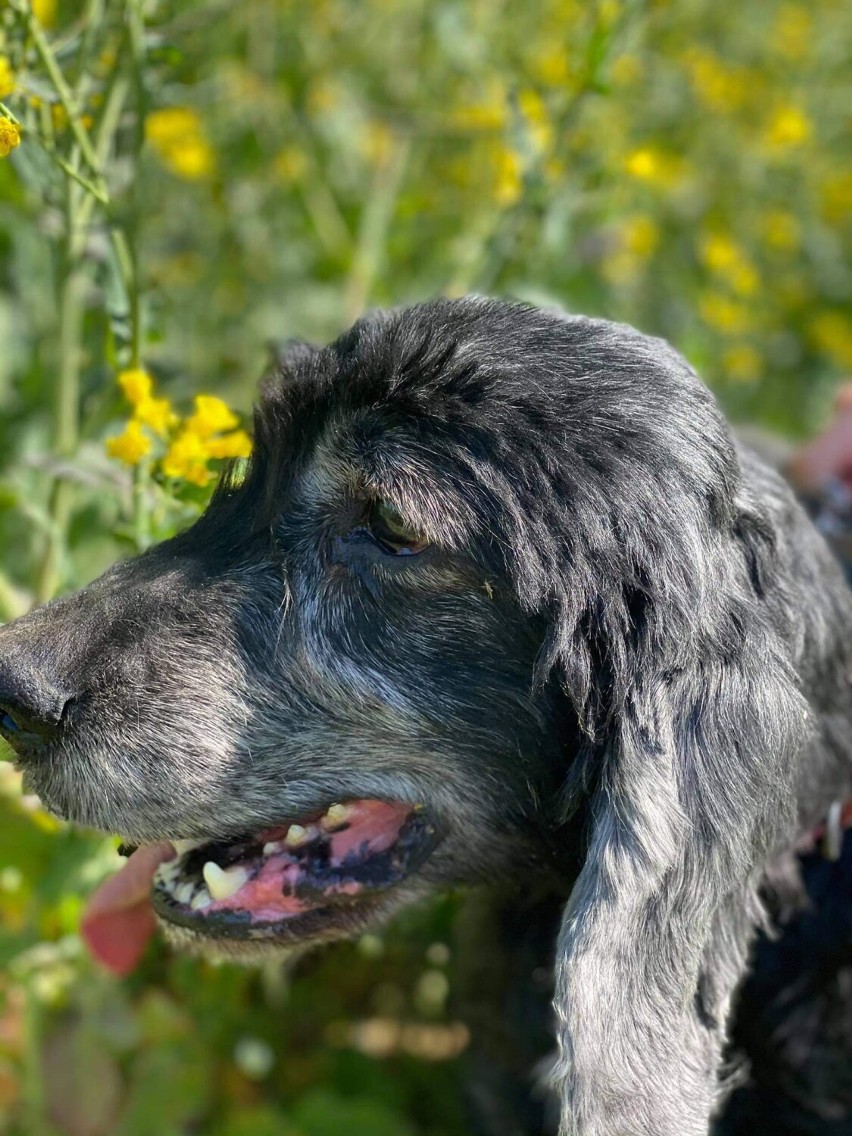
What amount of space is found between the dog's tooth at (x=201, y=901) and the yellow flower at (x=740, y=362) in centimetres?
353

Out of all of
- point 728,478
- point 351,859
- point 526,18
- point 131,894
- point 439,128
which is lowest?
point 131,894

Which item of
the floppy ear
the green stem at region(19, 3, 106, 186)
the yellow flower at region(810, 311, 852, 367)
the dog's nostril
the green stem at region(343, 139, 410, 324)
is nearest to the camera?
the floppy ear

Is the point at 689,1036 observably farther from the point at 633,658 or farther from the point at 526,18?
the point at 526,18

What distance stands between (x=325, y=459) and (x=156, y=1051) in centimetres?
159

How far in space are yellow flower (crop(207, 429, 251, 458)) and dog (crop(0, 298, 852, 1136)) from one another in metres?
0.03

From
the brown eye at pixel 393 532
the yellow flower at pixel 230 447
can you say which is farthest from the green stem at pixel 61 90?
the brown eye at pixel 393 532

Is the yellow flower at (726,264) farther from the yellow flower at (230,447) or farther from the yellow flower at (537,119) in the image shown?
the yellow flower at (230,447)

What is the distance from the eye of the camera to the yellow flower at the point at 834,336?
5.91m

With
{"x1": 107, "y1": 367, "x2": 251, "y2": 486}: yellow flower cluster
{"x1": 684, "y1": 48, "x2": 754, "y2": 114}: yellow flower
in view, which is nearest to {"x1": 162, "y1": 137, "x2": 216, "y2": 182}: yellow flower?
{"x1": 107, "y1": 367, "x2": 251, "y2": 486}: yellow flower cluster

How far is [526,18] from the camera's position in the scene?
13.0 ft

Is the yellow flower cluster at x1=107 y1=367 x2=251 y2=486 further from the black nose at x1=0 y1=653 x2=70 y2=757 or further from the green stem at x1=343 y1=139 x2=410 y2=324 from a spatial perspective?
the green stem at x1=343 y1=139 x2=410 y2=324

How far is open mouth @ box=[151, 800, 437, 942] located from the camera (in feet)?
6.16

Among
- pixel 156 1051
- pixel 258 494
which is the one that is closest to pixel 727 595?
pixel 258 494

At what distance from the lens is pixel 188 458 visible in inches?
76.2
